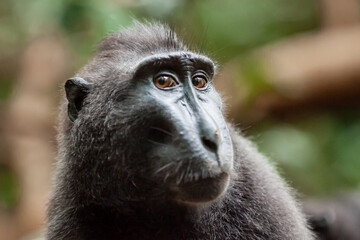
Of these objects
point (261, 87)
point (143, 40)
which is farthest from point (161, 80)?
point (261, 87)

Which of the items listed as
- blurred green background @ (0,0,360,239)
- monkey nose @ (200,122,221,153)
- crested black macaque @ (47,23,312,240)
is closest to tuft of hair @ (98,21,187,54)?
crested black macaque @ (47,23,312,240)

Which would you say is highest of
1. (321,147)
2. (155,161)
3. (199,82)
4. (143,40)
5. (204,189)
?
(321,147)

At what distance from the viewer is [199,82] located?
336cm

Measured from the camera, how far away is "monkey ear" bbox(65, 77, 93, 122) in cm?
342

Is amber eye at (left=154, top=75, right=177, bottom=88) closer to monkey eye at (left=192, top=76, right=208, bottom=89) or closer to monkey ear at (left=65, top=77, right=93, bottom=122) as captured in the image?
monkey eye at (left=192, top=76, right=208, bottom=89)

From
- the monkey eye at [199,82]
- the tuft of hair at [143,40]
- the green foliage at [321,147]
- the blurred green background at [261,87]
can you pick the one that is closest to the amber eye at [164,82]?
the monkey eye at [199,82]

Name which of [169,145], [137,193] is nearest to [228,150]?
[169,145]

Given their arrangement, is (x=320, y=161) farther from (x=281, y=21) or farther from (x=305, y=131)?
(x=281, y=21)

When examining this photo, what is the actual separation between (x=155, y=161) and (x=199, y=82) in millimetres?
619

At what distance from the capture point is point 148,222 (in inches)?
128

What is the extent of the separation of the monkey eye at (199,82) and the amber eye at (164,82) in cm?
17

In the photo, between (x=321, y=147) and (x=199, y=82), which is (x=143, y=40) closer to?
(x=199, y=82)

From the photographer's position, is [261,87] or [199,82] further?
[261,87]

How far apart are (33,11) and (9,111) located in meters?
2.69
